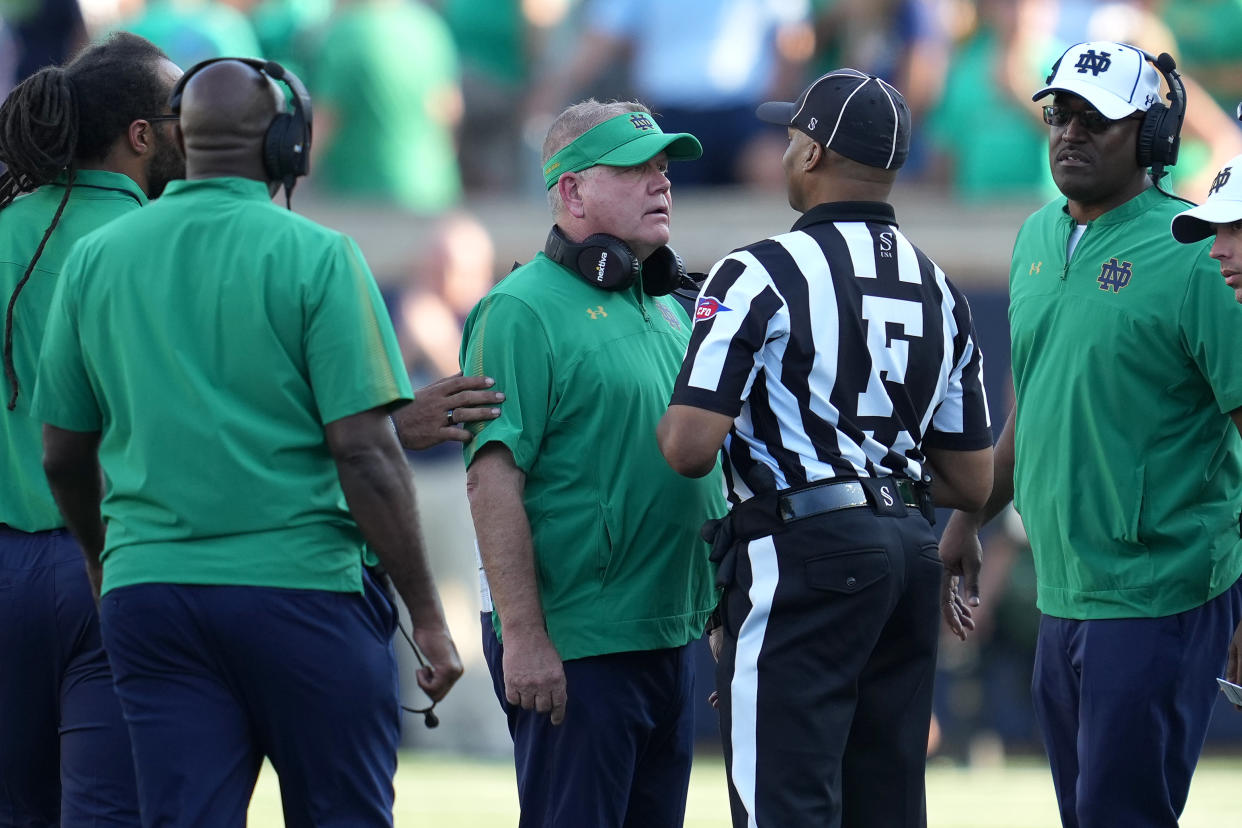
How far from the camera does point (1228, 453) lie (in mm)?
4359

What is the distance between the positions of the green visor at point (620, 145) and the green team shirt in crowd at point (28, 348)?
1049 millimetres

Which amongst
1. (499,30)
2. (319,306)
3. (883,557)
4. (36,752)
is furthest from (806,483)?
(499,30)

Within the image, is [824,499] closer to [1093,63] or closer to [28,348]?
[1093,63]

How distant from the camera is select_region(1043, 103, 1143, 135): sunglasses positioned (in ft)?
14.3

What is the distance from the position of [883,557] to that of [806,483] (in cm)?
23

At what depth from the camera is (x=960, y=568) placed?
4836mm

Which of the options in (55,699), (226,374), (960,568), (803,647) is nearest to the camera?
(226,374)

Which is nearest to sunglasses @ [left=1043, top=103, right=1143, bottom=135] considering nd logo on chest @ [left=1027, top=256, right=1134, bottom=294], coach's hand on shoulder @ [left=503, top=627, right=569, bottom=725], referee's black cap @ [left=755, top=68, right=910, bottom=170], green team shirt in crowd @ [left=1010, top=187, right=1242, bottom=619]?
green team shirt in crowd @ [left=1010, top=187, right=1242, bottom=619]

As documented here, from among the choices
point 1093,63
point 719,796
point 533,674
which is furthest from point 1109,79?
point 719,796

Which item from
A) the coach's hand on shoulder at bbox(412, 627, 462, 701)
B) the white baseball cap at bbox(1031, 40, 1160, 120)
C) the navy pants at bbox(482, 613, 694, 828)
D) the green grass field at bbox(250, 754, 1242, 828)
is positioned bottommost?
the green grass field at bbox(250, 754, 1242, 828)

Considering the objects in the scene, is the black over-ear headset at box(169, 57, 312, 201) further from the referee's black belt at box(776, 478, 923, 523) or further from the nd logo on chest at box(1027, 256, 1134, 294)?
the nd logo on chest at box(1027, 256, 1134, 294)

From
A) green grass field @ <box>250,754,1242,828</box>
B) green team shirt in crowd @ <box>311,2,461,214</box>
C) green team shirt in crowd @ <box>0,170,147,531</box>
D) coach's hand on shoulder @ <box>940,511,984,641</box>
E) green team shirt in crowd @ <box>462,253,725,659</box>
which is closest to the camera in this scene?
green team shirt in crowd @ <box>0,170,147,531</box>

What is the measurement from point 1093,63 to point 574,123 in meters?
1.29

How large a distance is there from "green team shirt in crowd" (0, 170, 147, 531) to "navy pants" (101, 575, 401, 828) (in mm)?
546
